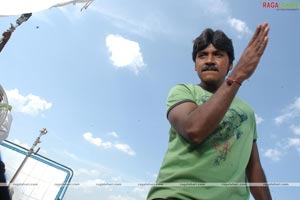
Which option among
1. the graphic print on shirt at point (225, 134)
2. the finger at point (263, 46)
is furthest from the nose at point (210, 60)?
the finger at point (263, 46)

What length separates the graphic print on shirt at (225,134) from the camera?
6.58 feet

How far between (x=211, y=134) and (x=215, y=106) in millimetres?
254

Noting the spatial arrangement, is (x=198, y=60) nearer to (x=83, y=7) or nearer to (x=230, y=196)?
(x=230, y=196)

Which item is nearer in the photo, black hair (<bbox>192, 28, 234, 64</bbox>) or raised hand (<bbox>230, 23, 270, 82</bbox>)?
raised hand (<bbox>230, 23, 270, 82</bbox>)

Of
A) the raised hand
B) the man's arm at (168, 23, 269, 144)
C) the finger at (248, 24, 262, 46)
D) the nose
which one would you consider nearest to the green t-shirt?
the man's arm at (168, 23, 269, 144)

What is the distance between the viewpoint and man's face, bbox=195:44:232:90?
2318 mm

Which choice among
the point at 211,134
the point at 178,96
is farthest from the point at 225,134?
the point at 178,96

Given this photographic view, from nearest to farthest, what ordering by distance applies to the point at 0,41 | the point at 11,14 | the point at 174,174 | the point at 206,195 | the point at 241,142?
the point at 206,195 < the point at 174,174 < the point at 241,142 < the point at 11,14 < the point at 0,41

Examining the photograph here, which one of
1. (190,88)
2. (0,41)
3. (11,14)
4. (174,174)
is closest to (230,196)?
(174,174)

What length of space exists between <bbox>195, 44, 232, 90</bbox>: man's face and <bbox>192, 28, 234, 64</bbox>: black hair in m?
0.03

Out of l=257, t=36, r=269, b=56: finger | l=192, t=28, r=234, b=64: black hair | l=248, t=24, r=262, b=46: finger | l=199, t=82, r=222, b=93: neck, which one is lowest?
l=199, t=82, r=222, b=93: neck

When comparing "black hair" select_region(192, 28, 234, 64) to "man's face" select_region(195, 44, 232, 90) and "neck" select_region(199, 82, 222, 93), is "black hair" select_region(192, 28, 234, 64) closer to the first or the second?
"man's face" select_region(195, 44, 232, 90)

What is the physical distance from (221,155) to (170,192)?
383 mm

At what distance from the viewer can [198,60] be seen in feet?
7.88
